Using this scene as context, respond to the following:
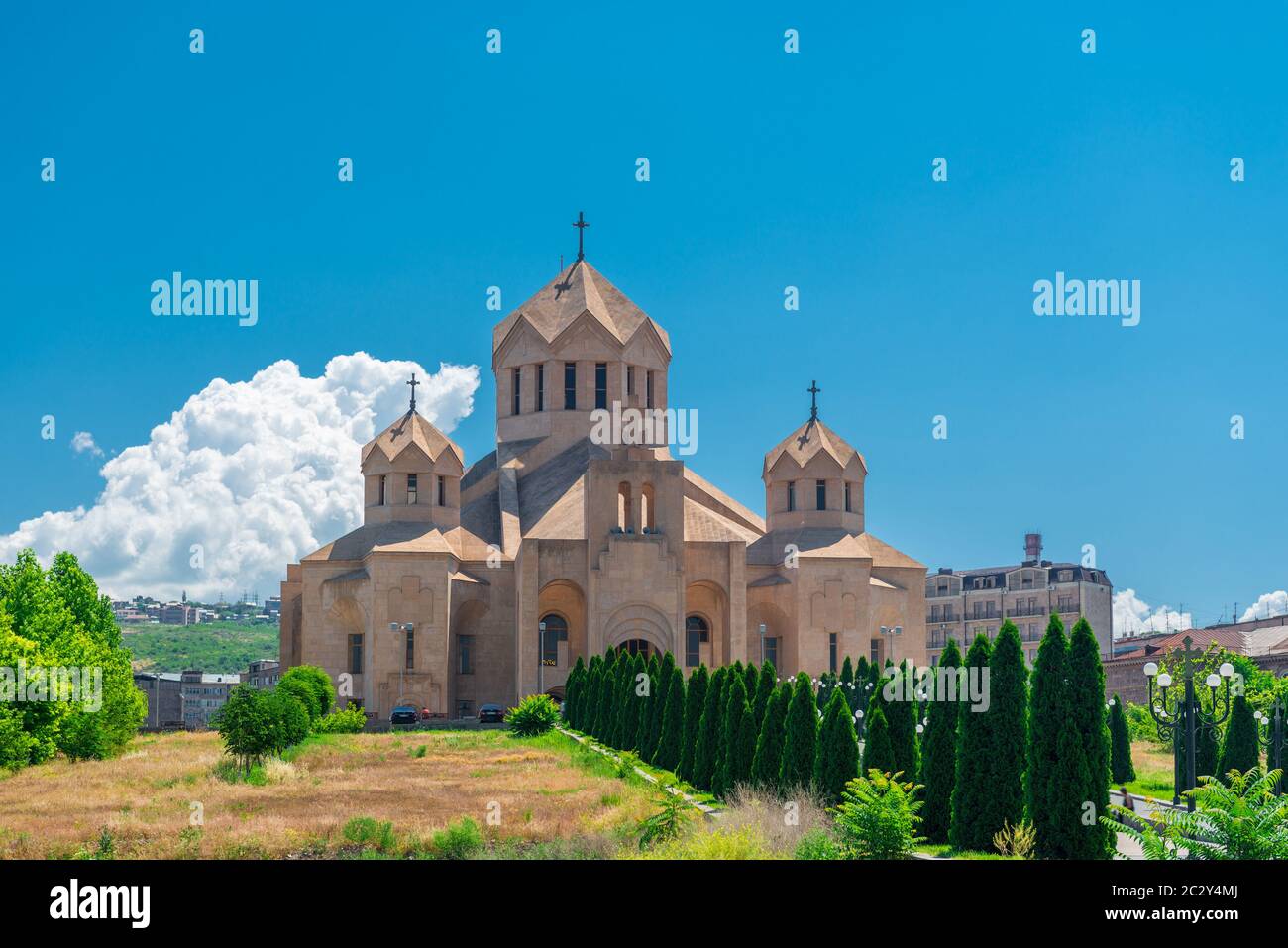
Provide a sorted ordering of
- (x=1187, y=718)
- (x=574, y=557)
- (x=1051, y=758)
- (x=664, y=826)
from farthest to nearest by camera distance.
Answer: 1. (x=574, y=557)
2. (x=1187, y=718)
3. (x=664, y=826)
4. (x=1051, y=758)

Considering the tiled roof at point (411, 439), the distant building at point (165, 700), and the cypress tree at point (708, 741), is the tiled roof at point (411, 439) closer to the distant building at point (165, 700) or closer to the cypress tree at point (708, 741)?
the cypress tree at point (708, 741)

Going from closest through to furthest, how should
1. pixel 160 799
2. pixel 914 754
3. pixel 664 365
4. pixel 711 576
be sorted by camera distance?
pixel 914 754 < pixel 160 799 < pixel 711 576 < pixel 664 365

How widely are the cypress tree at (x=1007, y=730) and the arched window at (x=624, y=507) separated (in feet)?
112

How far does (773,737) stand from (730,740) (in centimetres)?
206

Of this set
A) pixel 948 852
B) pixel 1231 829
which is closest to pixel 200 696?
pixel 948 852

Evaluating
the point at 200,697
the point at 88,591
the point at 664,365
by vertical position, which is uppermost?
the point at 664,365

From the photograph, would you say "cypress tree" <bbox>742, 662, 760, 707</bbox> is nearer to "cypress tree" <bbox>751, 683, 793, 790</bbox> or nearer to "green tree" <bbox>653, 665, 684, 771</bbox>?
"cypress tree" <bbox>751, 683, 793, 790</bbox>

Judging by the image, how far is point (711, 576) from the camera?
53500 millimetres

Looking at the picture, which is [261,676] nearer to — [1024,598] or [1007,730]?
[1024,598]

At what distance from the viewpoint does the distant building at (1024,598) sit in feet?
287

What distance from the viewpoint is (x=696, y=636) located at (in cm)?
5603
